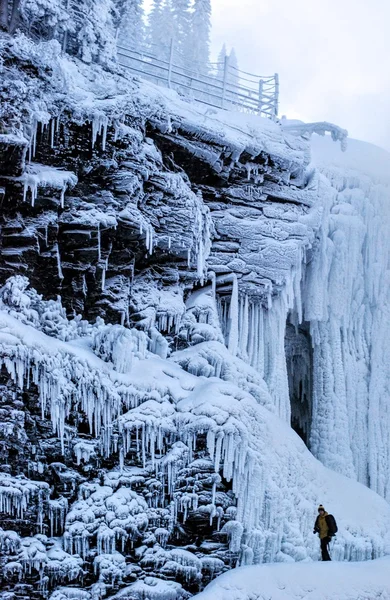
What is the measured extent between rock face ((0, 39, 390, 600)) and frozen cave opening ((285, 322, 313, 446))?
2165mm

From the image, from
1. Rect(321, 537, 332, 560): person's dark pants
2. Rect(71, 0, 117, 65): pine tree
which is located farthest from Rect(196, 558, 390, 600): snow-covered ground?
Rect(71, 0, 117, 65): pine tree

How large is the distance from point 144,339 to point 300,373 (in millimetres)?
7760

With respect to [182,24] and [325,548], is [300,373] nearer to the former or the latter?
[325,548]

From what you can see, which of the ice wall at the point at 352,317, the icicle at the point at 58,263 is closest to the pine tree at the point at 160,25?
the ice wall at the point at 352,317

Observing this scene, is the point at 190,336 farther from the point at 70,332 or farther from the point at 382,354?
the point at 382,354

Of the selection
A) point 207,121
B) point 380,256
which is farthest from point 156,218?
point 380,256

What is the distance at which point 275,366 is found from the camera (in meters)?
15.1

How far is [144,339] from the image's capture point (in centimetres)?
1180

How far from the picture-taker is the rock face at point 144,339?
9688 mm

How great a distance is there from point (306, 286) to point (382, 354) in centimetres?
283

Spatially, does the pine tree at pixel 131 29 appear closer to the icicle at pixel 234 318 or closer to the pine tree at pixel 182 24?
the pine tree at pixel 182 24

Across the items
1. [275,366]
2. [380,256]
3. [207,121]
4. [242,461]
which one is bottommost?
[242,461]

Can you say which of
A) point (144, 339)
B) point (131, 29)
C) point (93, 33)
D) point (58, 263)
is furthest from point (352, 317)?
point (131, 29)

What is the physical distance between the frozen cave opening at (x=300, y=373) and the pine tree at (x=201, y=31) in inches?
752
